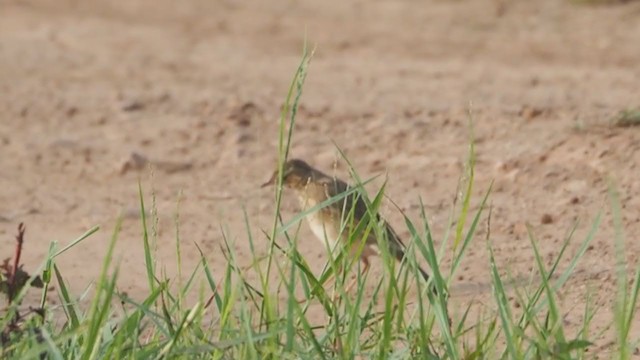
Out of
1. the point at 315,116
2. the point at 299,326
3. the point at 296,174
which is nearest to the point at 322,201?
the point at 296,174

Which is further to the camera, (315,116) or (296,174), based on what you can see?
(315,116)

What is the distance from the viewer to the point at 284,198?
8445 mm

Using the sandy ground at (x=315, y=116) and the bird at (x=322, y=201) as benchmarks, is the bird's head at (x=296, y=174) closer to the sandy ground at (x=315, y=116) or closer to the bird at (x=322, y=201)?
the bird at (x=322, y=201)

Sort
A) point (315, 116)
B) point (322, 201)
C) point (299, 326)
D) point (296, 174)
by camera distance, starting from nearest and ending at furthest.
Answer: point (299, 326) < point (322, 201) < point (296, 174) < point (315, 116)

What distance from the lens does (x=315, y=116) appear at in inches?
378

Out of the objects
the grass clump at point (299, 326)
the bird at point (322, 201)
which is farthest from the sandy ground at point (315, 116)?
the grass clump at point (299, 326)

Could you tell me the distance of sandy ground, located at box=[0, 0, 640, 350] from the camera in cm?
761

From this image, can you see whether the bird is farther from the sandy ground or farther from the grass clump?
the grass clump

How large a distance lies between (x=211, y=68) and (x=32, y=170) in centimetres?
227

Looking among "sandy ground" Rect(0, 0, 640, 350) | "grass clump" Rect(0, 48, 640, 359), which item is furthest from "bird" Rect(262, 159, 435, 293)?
"grass clump" Rect(0, 48, 640, 359)

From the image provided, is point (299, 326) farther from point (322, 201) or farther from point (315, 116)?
point (315, 116)

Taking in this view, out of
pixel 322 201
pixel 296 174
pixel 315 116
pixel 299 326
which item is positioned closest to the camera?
pixel 299 326

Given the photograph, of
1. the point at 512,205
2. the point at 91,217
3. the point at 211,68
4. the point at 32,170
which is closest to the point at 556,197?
the point at 512,205

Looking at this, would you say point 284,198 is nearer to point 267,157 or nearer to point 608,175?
point 267,157
